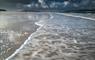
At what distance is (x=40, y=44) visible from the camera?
6.07 feet

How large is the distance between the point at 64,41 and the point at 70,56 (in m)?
0.47

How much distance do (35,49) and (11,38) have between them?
537 millimetres

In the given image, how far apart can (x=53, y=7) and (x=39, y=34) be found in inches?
100

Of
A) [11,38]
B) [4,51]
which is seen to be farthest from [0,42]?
[4,51]

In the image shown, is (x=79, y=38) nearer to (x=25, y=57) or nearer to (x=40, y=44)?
(x=40, y=44)

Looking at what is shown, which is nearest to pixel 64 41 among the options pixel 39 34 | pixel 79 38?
pixel 79 38

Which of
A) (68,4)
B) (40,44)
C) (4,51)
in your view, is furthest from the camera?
(68,4)

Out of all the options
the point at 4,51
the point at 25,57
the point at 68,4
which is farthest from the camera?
the point at 68,4

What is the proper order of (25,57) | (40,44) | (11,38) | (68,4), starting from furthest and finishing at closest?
1. (68,4)
2. (11,38)
3. (40,44)
4. (25,57)

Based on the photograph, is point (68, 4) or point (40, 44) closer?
point (40, 44)

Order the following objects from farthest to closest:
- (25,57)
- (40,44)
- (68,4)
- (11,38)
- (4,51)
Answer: (68,4), (11,38), (40,44), (4,51), (25,57)

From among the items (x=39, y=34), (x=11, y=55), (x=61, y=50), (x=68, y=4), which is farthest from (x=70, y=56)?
(x=68, y=4)

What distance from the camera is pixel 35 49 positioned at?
1679 millimetres

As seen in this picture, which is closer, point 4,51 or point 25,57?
point 25,57
